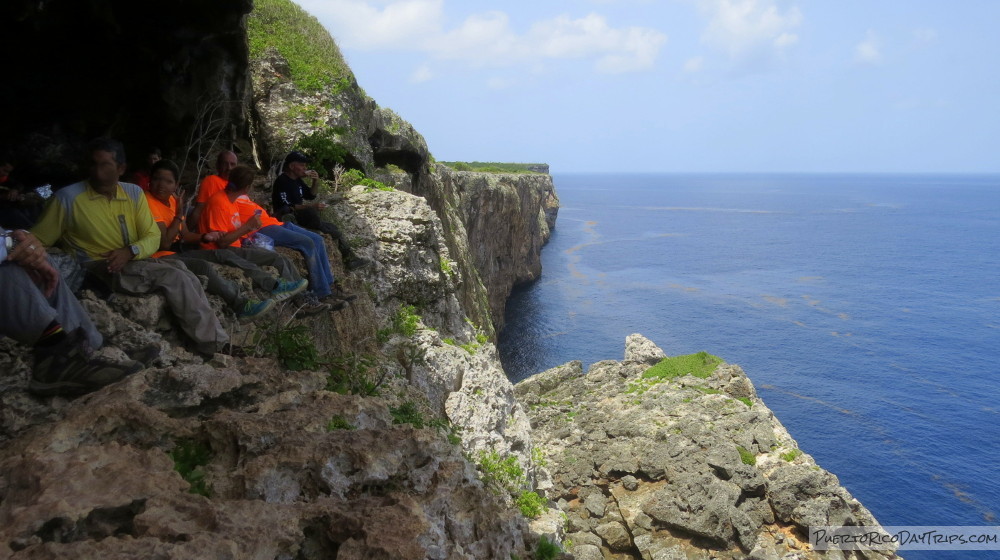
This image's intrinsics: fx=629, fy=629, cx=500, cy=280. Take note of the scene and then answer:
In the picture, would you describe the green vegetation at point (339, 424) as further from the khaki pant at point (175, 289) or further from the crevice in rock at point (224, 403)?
the khaki pant at point (175, 289)

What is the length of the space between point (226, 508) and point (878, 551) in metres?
23.8

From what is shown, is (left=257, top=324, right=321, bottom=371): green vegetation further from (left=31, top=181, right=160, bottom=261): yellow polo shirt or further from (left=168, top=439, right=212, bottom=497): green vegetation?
(left=168, top=439, right=212, bottom=497): green vegetation

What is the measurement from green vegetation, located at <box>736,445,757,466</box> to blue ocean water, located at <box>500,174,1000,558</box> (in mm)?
10974

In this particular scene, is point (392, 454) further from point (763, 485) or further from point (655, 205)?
point (655, 205)

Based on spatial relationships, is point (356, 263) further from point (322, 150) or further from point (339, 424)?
point (339, 424)

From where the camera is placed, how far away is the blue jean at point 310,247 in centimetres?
953

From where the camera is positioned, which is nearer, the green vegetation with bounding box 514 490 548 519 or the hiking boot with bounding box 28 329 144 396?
the hiking boot with bounding box 28 329 144 396

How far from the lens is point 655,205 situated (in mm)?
184250

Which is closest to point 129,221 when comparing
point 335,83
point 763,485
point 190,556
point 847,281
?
point 190,556

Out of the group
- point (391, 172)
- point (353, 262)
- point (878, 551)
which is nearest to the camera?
point (353, 262)

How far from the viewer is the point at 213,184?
9.09 meters

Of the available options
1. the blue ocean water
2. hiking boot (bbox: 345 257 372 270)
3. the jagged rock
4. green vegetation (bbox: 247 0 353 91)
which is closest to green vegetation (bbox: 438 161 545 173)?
the blue ocean water

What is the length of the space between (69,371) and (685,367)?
33.3 metres

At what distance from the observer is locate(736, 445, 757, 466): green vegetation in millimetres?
25345
